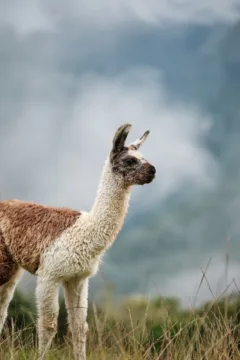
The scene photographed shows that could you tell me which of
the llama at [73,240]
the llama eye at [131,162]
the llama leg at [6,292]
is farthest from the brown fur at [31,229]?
the llama eye at [131,162]

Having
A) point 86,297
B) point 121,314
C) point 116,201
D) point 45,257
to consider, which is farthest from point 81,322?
point 121,314

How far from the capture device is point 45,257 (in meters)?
8.99

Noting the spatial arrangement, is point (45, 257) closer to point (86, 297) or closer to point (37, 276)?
point (37, 276)

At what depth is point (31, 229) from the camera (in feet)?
30.3

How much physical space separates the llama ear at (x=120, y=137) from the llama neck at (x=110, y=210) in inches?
11.7

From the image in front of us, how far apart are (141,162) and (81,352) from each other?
2843mm

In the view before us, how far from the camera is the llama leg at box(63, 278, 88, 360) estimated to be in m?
8.94

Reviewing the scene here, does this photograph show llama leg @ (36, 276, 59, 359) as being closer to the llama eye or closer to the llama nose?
the llama eye

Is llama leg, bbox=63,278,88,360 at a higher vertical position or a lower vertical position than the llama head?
lower

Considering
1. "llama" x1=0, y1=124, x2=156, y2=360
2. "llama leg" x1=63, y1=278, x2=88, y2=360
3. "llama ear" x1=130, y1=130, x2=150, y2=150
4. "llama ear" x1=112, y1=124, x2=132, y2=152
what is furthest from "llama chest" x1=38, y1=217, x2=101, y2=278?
"llama ear" x1=130, y1=130, x2=150, y2=150

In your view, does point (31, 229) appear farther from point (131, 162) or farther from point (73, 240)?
point (131, 162)

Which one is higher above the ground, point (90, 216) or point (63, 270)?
point (90, 216)

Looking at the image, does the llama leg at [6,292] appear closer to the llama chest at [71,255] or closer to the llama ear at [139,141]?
the llama chest at [71,255]

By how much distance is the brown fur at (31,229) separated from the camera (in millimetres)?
9125
